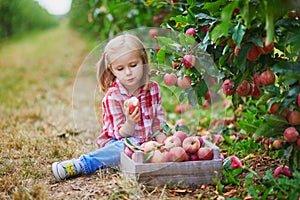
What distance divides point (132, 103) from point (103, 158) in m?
0.36

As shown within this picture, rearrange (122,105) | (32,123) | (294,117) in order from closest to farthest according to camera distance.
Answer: (294,117), (122,105), (32,123)

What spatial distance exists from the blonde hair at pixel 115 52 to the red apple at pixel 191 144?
0.41m

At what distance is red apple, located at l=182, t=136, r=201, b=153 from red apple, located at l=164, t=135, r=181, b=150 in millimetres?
30

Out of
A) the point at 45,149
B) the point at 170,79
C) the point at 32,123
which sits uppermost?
the point at 170,79

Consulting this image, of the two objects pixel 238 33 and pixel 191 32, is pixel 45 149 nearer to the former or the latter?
pixel 191 32

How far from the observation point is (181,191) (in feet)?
7.39

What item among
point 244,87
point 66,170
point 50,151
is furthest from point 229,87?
point 50,151

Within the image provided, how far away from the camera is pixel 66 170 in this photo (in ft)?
8.30

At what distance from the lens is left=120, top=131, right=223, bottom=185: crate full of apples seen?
2.28 m

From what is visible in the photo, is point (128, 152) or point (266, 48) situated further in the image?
point (128, 152)

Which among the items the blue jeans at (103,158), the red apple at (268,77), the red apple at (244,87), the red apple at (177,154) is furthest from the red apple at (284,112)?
the blue jeans at (103,158)

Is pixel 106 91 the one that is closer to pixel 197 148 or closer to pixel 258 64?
pixel 197 148

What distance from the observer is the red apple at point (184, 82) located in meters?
2.54

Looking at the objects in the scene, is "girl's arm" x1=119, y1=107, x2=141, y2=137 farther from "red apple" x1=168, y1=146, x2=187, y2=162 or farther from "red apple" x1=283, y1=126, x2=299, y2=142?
"red apple" x1=283, y1=126, x2=299, y2=142
